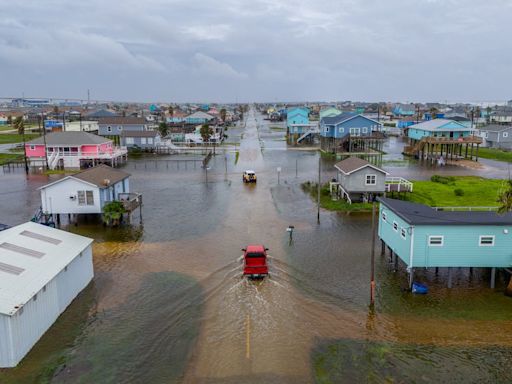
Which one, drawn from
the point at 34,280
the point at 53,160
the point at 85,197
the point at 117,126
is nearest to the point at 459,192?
the point at 85,197

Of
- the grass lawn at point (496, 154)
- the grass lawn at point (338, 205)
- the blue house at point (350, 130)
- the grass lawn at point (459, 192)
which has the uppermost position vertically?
the blue house at point (350, 130)

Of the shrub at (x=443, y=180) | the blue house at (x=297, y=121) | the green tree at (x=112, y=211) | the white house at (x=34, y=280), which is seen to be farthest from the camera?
the blue house at (x=297, y=121)

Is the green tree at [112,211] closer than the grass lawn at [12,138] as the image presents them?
Yes

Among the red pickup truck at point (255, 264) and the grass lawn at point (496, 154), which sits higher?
the grass lawn at point (496, 154)

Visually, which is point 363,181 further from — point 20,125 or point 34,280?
point 20,125

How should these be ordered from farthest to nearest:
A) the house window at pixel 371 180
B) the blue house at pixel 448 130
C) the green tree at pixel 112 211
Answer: the blue house at pixel 448 130 < the house window at pixel 371 180 < the green tree at pixel 112 211

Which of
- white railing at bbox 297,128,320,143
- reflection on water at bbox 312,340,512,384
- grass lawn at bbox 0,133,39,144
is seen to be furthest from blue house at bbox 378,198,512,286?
grass lawn at bbox 0,133,39,144

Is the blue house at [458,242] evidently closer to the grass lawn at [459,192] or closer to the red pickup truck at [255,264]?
the red pickup truck at [255,264]

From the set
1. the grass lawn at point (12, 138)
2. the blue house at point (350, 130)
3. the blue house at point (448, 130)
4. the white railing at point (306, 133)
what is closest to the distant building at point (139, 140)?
the grass lawn at point (12, 138)
